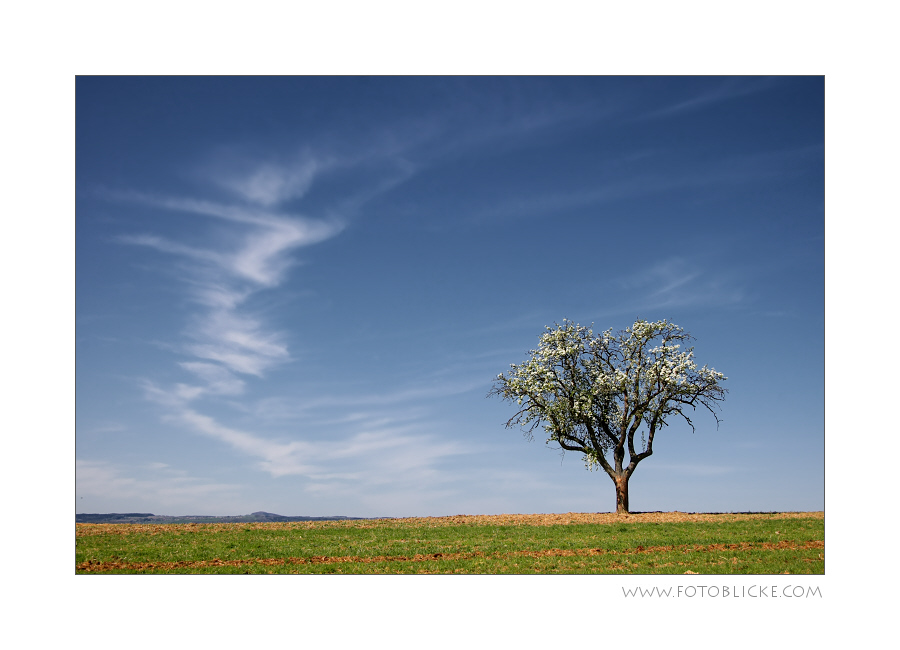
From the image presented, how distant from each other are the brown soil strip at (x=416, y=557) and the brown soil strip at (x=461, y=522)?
849 cm

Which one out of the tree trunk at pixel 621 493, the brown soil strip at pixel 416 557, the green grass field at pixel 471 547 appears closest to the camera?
the green grass field at pixel 471 547

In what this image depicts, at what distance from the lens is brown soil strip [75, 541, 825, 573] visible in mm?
20873

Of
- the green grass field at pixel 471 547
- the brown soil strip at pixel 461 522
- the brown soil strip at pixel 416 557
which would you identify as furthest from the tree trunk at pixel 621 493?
the brown soil strip at pixel 416 557

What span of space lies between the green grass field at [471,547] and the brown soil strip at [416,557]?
37 mm

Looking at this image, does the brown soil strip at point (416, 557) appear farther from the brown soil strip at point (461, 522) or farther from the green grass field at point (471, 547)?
the brown soil strip at point (461, 522)

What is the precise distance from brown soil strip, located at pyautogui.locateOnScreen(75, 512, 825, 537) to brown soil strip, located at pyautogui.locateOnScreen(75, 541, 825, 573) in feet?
27.8

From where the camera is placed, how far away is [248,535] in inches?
1126

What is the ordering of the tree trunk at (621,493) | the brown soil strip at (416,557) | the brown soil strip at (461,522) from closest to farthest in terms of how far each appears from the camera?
the brown soil strip at (416,557) < the brown soil strip at (461,522) < the tree trunk at (621,493)

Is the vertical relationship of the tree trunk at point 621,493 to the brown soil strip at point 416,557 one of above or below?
below

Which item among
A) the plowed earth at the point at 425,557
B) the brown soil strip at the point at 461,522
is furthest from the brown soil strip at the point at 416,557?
the brown soil strip at the point at 461,522

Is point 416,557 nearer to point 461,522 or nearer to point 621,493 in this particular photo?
point 461,522

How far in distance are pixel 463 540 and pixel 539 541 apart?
10.6ft

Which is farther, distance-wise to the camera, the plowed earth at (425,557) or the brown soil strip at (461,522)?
the brown soil strip at (461,522)

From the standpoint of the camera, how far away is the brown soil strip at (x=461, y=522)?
31.4 meters
